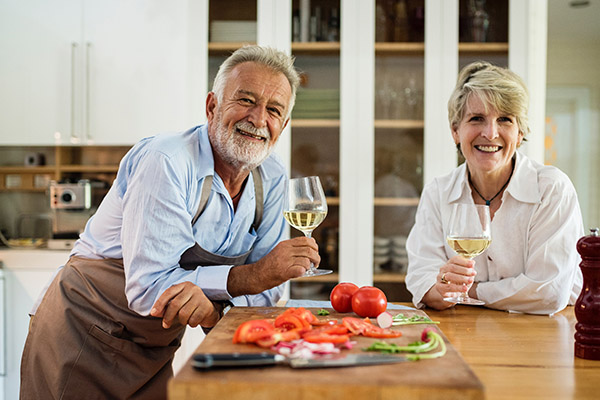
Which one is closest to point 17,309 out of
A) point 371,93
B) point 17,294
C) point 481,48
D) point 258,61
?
point 17,294

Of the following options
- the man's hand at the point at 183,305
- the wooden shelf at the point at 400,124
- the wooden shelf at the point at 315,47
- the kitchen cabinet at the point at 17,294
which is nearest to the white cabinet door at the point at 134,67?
the wooden shelf at the point at 315,47

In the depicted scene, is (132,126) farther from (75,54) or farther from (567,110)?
(567,110)

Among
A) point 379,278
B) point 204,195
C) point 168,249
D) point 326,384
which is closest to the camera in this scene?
point 326,384

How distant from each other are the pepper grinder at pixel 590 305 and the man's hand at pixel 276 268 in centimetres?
60

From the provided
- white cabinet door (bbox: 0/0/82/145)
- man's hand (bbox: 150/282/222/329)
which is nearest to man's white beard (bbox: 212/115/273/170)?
man's hand (bbox: 150/282/222/329)

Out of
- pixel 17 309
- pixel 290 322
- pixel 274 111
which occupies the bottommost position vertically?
pixel 17 309

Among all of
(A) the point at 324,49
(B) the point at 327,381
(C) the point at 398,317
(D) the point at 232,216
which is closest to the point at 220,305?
(D) the point at 232,216

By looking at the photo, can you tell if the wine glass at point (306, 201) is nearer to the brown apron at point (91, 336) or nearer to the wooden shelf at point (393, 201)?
the brown apron at point (91, 336)

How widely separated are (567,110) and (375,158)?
2.25m

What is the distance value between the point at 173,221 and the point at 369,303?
53 cm

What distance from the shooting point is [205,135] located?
1685 millimetres

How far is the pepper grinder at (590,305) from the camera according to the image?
1.07 meters

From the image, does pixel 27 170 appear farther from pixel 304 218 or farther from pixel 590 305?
pixel 590 305

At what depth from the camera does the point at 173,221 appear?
141 centimetres
